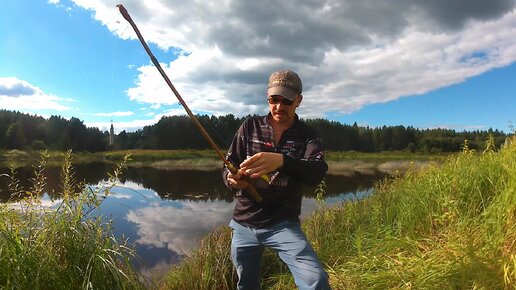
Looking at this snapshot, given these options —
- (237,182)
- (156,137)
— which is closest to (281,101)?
(237,182)

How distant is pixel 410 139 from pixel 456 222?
8652 centimetres

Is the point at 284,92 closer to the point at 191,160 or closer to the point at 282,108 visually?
the point at 282,108

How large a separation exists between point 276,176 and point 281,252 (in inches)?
22.1

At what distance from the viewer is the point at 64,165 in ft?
10.8

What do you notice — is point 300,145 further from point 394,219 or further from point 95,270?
point 394,219

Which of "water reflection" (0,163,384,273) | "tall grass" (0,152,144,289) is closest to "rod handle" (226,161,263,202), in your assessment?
"tall grass" (0,152,144,289)

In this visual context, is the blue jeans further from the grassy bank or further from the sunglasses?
the grassy bank

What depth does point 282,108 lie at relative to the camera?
2803 millimetres

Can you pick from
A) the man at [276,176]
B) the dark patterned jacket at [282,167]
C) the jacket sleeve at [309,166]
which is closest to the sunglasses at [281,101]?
the man at [276,176]

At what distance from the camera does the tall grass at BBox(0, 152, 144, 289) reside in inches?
93.3

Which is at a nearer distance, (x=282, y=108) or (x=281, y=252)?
(x=281, y=252)

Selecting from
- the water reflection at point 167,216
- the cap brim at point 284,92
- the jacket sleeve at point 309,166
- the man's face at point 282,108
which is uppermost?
the cap brim at point 284,92

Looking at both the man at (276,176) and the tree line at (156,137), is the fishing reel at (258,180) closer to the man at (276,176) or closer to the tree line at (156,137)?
the man at (276,176)

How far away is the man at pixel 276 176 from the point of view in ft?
8.02
